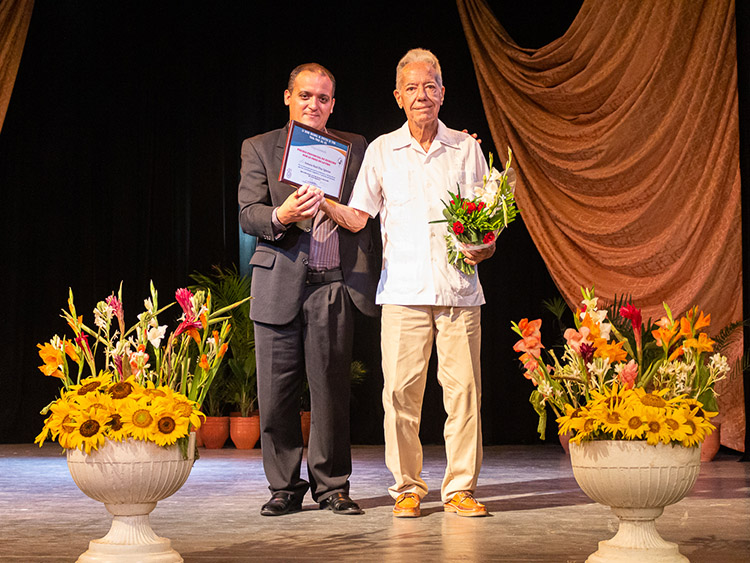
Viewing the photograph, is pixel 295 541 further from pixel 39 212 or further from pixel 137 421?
pixel 39 212

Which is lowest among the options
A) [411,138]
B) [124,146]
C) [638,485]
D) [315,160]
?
[638,485]

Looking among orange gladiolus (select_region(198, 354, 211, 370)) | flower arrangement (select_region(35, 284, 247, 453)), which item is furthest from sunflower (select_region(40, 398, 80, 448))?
orange gladiolus (select_region(198, 354, 211, 370))

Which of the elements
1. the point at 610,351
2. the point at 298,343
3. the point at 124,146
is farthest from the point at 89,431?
the point at 124,146

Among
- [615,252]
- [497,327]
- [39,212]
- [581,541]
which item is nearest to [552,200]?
[615,252]

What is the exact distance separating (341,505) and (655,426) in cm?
139

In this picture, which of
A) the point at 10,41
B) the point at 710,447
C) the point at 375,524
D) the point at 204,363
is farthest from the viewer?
the point at 10,41

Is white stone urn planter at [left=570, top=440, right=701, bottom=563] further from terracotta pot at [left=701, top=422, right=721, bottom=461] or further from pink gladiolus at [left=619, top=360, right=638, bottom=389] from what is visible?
terracotta pot at [left=701, top=422, right=721, bottom=461]

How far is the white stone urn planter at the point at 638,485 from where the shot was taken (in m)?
2.32

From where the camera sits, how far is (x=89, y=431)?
7.62 feet

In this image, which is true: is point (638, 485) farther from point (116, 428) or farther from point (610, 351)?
point (116, 428)

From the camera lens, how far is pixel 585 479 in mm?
2418

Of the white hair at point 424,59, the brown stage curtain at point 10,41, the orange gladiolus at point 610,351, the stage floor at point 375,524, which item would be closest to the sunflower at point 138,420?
the stage floor at point 375,524

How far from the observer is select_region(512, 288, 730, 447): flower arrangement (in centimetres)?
235

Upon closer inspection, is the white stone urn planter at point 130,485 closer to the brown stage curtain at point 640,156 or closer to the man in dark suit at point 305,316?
the man in dark suit at point 305,316
